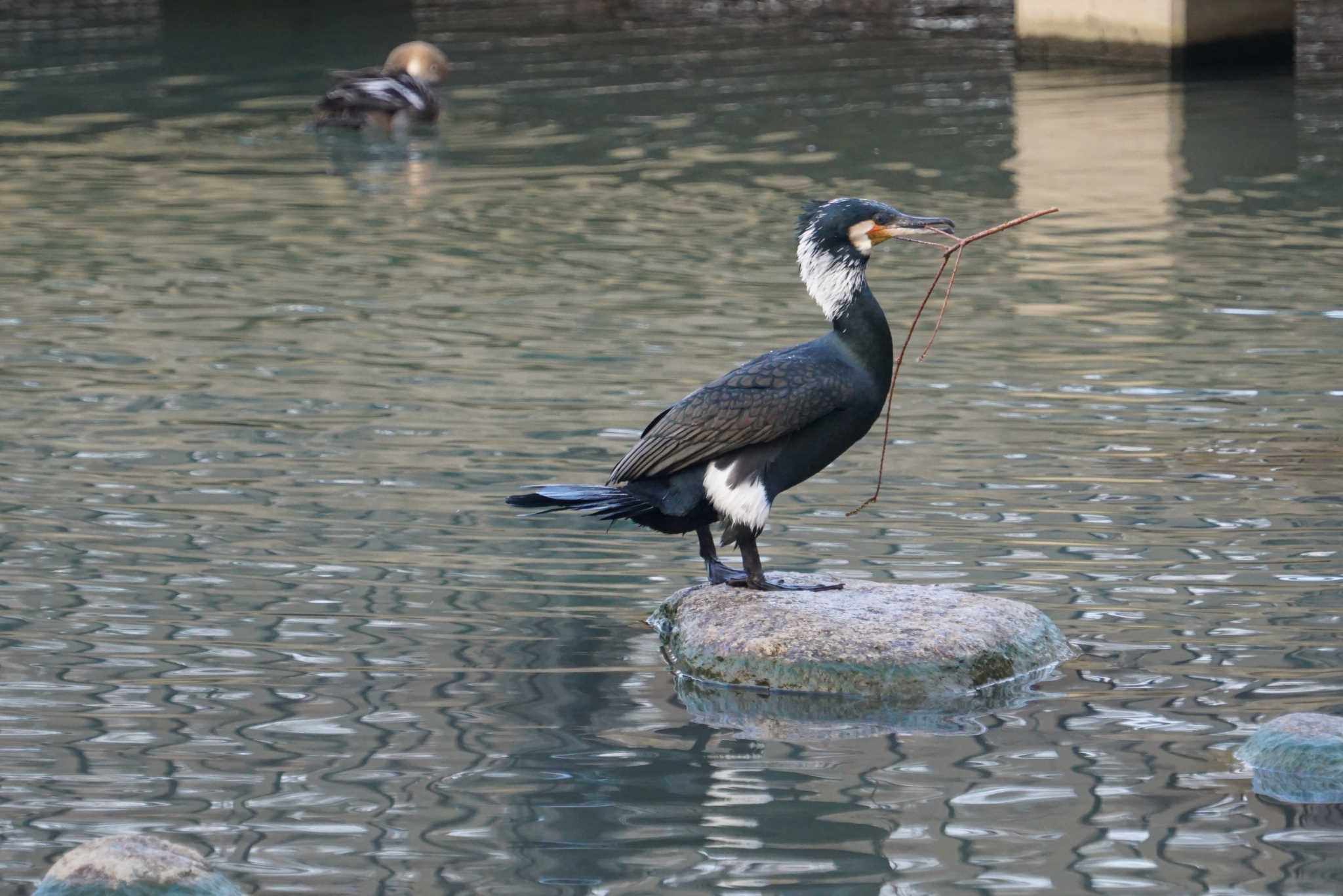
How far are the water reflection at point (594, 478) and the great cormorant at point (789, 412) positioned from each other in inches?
18.9

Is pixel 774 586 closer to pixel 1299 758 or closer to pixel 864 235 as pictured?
pixel 864 235

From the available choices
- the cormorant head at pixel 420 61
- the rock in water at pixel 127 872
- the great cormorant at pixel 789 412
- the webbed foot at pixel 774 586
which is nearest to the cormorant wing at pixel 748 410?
the great cormorant at pixel 789 412

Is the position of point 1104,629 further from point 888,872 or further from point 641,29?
point 641,29

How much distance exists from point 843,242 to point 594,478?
2.13 meters

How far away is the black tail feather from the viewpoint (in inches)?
195

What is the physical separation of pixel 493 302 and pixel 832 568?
4224 millimetres

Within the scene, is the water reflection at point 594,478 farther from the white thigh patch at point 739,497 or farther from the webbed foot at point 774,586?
the white thigh patch at point 739,497

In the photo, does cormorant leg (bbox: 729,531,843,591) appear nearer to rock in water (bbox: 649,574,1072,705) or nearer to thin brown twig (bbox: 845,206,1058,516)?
rock in water (bbox: 649,574,1072,705)

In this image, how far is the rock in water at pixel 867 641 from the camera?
492 centimetres

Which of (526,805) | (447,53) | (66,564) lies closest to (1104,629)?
(526,805)

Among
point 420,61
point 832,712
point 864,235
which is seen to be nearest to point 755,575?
point 832,712

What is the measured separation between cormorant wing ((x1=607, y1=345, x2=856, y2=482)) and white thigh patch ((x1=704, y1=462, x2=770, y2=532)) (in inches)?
2.0

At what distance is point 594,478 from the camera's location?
689 centimetres

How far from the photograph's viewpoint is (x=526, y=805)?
4.38 m
